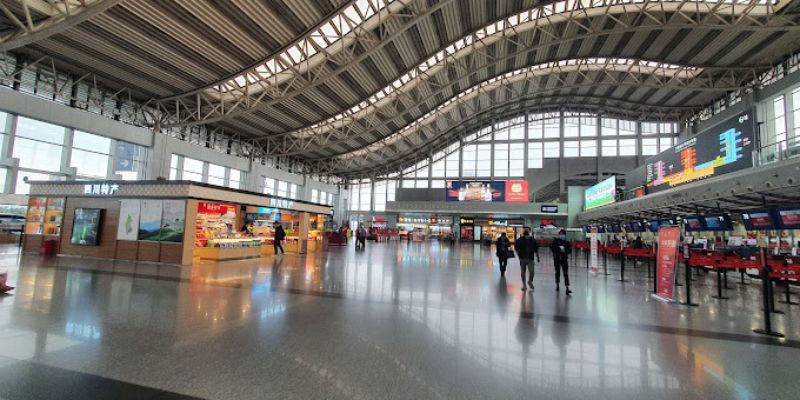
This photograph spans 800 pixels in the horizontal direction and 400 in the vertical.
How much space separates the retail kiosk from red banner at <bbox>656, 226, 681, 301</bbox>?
1309cm

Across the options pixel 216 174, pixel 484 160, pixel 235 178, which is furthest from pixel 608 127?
pixel 216 174

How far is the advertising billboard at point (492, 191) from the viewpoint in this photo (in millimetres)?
33312

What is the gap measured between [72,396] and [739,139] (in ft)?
51.2

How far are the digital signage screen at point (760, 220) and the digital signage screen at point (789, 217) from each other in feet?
0.98

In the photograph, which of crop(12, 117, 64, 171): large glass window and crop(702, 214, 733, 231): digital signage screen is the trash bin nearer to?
crop(12, 117, 64, 171): large glass window

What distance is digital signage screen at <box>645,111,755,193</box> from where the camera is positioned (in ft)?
33.7

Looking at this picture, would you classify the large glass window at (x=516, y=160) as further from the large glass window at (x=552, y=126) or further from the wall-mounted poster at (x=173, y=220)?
the wall-mounted poster at (x=173, y=220)

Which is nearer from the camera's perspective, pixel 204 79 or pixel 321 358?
pixel 321 358

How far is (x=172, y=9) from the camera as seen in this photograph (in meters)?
11.9

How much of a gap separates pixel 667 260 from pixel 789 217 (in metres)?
4.19

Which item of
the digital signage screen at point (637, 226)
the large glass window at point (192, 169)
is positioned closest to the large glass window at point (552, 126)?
the digital signage screen at point (637, 226)

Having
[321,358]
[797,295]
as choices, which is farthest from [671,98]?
[321,358]

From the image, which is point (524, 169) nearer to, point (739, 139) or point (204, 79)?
point (739, 139)

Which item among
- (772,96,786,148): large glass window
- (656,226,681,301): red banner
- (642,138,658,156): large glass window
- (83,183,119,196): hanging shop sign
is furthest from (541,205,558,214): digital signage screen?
(83,183,119,196): hanging shop sign
